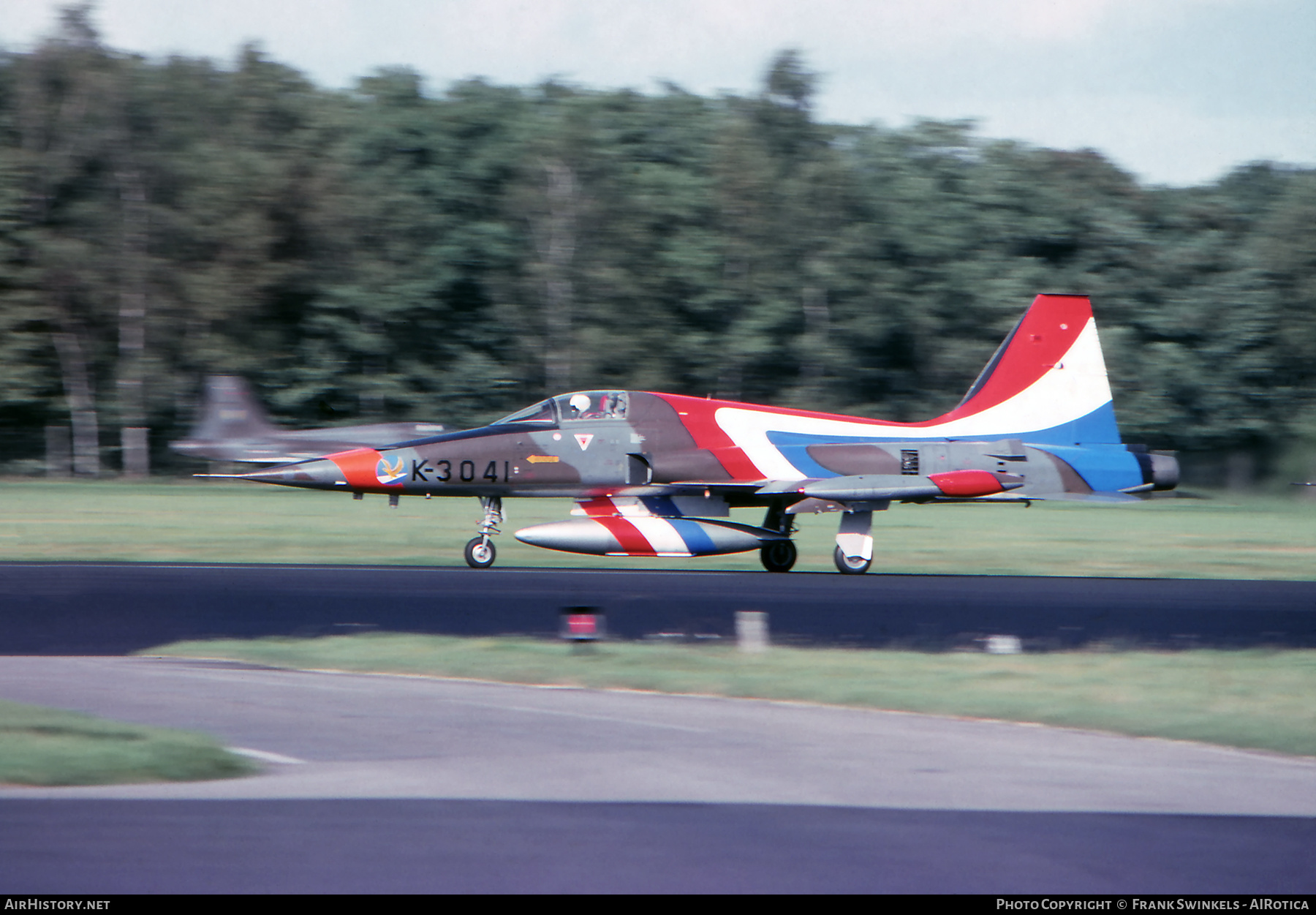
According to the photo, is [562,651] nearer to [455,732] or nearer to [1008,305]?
[455,732]

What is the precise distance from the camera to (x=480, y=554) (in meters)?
18.8

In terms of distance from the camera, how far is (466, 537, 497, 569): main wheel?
18734 mm

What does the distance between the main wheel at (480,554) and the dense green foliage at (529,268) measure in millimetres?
24130

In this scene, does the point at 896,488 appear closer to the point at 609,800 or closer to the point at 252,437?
the point at 609,800

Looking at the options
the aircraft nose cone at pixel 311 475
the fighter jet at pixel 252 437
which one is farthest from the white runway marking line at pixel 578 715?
the fighter jet at pixel 252 437

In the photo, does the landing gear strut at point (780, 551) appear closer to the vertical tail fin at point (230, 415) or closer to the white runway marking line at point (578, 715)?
the white runway marking line at point (578, 715)

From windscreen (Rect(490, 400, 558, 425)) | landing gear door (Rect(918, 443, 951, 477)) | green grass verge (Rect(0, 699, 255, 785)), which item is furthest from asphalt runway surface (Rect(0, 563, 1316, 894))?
landing gear door (Rect(918, 443, 951, 477))

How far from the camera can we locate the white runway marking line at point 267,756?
24.3 feet

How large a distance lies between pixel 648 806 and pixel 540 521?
880 inches

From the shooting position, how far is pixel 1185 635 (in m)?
13.4

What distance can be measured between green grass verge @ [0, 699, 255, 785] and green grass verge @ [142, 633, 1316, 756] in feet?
9.88

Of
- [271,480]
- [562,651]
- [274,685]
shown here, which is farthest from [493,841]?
[271,480]

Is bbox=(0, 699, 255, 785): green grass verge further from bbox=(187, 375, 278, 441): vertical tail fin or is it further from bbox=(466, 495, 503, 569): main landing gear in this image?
bbox=(187, 375, 278, 441): vertical tail fin

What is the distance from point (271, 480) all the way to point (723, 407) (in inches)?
248
